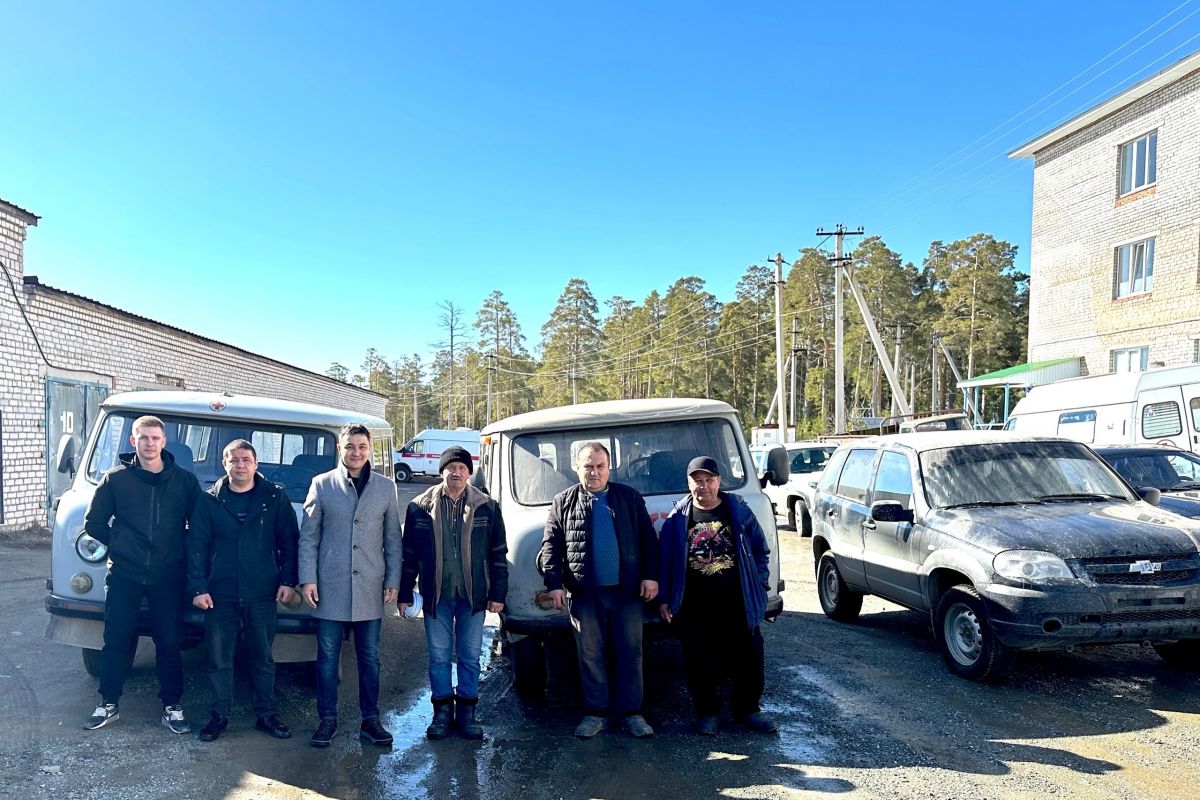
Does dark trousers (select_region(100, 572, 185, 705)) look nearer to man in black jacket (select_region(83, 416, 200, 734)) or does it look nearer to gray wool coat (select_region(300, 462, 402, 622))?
man in black jacket (select_region(83, 416, 200, 734))

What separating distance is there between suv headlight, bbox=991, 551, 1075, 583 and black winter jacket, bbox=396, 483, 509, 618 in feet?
10.8

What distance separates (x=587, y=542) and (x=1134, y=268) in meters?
25.5

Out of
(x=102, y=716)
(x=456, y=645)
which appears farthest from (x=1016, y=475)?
(x=102, y=716)

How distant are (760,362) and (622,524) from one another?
66.0m

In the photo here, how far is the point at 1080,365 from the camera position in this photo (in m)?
25.5

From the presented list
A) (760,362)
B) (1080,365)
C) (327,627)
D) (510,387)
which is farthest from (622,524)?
(510,387)

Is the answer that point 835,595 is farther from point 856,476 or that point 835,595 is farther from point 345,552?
→ point 345,552

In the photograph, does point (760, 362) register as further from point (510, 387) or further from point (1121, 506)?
point (1121, 506)

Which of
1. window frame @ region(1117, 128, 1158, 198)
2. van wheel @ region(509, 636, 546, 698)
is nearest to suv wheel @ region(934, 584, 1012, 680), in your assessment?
van wheel @ region(509, 636, 546, 698)

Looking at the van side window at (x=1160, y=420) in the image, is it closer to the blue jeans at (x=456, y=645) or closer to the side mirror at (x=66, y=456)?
the blue jeans at (x=456, y=645)

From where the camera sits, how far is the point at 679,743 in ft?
14.9

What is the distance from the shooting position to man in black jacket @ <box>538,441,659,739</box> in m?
4.61

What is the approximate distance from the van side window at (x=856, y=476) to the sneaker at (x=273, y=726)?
5173 millimetres

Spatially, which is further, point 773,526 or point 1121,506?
point 1121,506
